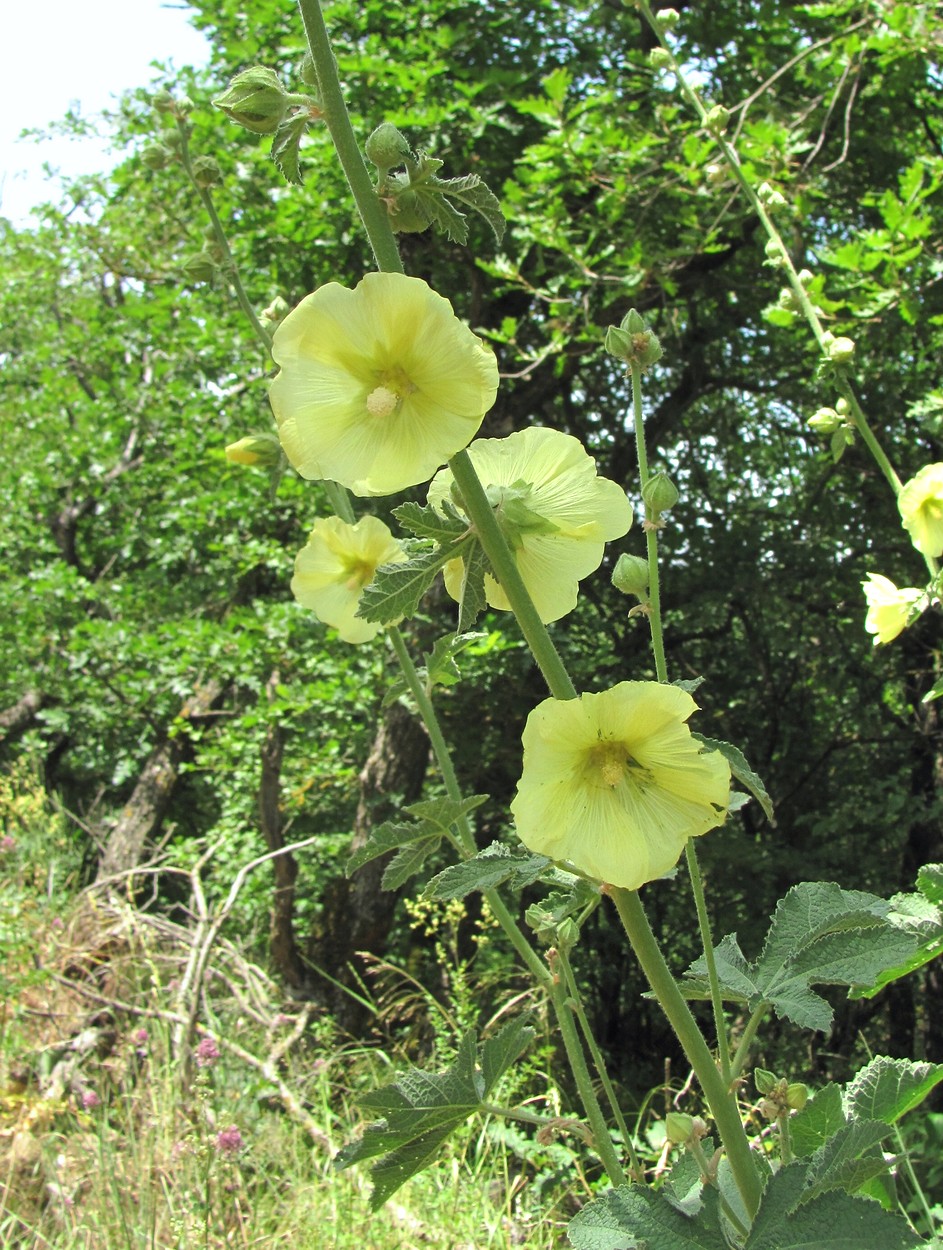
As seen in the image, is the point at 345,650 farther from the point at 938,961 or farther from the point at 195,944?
the point at 938,961

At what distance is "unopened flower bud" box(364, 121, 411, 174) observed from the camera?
2.70 ft

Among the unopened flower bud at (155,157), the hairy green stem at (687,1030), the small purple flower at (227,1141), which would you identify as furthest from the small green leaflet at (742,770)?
the small purple flower at (227,1141)

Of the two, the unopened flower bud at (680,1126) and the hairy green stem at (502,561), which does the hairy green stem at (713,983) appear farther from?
the hairy green stem at (502,561)

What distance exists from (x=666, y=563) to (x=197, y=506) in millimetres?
2705

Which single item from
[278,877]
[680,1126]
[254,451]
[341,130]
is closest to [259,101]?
[341,130]

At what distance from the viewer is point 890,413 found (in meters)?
4.94

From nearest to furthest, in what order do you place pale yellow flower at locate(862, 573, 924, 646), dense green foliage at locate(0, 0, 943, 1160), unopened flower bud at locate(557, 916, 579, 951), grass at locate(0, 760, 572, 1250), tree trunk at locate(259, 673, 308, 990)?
unopened flower bud at locate(557, 916, 579, 951) → pale yellow flower at locate(862, 573, 924, 646) → grass at locate(0, 760, 572, 1250) → dense green foliage at locate(0, 0, 943, 1160) → tree trunk at locate(259, 673, 308, 990)

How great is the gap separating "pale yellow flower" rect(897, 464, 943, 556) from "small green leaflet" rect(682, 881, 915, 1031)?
0.74 meters

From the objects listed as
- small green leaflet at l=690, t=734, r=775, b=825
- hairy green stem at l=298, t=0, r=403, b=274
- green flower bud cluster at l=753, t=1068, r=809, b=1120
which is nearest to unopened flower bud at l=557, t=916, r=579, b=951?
green flower bud cluster at l=753, t=1068, r=809, b=1120

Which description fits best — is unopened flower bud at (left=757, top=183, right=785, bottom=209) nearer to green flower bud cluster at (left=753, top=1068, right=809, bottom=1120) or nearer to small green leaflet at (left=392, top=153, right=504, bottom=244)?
small green leaflet at (left=392, top=153, right=504, bottom=244)

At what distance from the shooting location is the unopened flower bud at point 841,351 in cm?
168

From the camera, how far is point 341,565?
1.43 metres

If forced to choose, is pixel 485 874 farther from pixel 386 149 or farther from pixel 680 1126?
pixel 386 149

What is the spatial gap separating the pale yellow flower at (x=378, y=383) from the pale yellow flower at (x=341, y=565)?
0.45 metres
